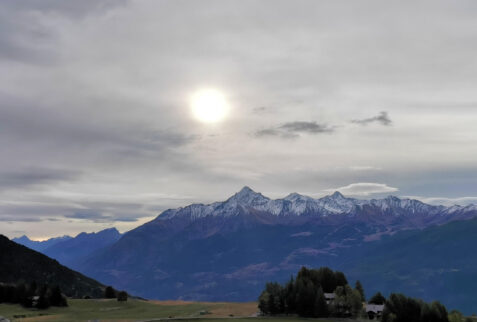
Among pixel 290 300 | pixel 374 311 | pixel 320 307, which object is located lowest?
pixel 374 311

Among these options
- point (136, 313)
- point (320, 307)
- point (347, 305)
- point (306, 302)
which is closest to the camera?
point (320, 307)

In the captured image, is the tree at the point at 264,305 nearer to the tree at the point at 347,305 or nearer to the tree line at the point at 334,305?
the tree line at the point at 334,305

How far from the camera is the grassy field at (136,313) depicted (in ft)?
517

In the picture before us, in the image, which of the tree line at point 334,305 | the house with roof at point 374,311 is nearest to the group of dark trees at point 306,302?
the tree line at point 334,305

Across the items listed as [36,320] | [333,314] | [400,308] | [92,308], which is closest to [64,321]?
[36,320]

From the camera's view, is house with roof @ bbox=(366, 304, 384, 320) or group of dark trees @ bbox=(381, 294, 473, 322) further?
house with roof @ bbox=(366, 304, 384, 320)

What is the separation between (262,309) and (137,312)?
43.9m

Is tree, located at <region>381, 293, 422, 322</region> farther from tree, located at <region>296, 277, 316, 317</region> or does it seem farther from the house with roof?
tree, located at <region>296, 277, 316, 317</region>

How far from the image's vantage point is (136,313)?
17525 centimetres

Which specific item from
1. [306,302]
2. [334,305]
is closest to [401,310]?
[334,305]

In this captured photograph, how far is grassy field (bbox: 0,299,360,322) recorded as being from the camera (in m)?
158

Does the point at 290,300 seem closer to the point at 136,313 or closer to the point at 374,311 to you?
the point at 374,311

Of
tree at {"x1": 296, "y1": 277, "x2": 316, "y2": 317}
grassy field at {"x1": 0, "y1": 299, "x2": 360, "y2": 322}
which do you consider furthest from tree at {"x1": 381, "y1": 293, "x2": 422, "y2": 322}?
tree at {"x1": 296, "y1": 277, "x2": 316, "y2": 317}

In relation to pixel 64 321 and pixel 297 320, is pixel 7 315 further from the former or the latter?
pixel 297 320
